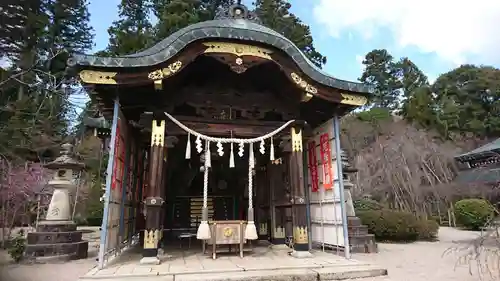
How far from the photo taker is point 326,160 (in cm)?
686

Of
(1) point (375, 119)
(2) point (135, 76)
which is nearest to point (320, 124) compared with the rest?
(2) point (135, 76)

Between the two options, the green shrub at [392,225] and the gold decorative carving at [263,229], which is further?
the green shrub at [392,225]

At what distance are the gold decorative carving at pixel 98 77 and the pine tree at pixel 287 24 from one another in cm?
1902

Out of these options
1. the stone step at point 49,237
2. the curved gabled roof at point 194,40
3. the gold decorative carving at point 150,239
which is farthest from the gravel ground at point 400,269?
the curved gabled roof at point 194,40

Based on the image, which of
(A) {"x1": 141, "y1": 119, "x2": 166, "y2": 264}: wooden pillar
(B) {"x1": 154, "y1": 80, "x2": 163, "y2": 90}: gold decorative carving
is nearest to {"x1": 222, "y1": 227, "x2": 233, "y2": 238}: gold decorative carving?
(A) {"x1": 141, "y1": 119, "x2": 166, "y2": 264}: wooden pillar

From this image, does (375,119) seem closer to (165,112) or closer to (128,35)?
(128,35)

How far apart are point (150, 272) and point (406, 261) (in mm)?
5354

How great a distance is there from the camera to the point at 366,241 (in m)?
8.27

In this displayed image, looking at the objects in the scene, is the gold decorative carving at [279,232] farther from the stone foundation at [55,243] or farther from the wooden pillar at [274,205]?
the stone foundation at [55,243]

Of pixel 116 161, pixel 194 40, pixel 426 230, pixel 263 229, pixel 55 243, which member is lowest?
pixel 426 230

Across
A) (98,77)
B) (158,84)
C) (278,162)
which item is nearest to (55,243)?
(98,77)

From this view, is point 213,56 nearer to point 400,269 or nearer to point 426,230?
point 400,269

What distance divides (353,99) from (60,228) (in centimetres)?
704

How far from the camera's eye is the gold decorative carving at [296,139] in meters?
6.61
